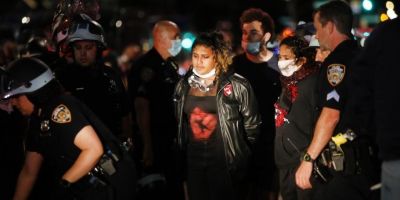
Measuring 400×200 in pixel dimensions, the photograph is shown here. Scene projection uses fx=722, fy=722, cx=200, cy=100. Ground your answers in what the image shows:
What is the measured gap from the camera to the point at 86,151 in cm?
531

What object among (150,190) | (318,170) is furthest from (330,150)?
(150,190)

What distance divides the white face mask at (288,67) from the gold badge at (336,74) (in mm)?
1097

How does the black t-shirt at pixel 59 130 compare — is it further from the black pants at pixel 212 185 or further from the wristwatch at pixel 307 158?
the black pants at pixel 212 185

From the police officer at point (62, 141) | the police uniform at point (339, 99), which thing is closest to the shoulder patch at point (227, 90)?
the police uniform at point (339, 99)

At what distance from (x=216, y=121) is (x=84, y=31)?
1625mm

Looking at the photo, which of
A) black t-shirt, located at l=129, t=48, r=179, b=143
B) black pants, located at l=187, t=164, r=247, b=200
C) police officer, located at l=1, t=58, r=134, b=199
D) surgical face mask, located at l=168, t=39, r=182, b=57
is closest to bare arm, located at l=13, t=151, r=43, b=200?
police officer, located at l=1, t=58, r=134, b=199

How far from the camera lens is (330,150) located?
6.20 metres

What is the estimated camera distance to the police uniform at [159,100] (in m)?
8.90

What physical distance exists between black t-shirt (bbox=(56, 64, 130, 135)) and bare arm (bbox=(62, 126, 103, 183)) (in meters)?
1.82

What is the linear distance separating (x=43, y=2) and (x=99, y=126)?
25502 millimetres

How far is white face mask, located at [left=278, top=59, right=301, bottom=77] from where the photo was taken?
7219 mm

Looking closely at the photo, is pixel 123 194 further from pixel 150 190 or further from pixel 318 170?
pixel 150 190

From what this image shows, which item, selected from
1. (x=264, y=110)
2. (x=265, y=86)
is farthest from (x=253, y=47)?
(x=264, y=110)

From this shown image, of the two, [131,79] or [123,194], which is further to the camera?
[131,79]
